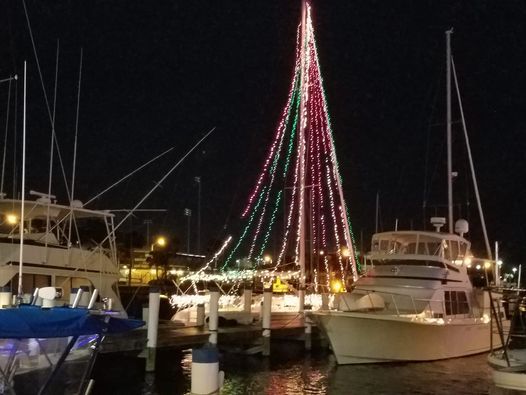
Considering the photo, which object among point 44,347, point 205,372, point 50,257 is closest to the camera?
point 44,347

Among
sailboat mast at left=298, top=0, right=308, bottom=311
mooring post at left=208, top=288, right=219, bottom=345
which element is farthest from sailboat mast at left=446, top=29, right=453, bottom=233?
mooring post at left=208, top=288, right=219, bottom=345

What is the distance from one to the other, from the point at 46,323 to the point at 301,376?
52.3 ft

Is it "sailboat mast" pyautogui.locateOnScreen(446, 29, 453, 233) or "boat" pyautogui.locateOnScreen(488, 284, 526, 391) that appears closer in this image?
"boat" pyautogui.locateOnScreen(488, 284, 526, 391)

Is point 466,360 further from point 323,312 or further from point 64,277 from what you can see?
point 64,277

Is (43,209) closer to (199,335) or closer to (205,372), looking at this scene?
(199,335)

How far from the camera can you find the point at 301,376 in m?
22.2

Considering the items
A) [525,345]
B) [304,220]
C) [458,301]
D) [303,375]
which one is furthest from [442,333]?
[525,345]

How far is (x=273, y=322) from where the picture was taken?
31.0m

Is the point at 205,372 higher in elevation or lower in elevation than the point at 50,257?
lower

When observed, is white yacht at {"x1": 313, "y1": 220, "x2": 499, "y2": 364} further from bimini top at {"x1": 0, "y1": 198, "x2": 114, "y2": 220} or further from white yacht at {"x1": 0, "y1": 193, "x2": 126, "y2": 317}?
bimini top at {"x1": 0, "y1": 198, "x2": 114, "y2": 220}

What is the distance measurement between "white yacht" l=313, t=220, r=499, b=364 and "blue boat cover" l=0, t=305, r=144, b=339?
17.2 metres

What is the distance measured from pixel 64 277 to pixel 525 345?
78.9 feet

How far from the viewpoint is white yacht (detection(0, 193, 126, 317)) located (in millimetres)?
A: 23047

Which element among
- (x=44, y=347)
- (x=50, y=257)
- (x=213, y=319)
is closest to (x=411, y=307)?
(x=213, y=319)
